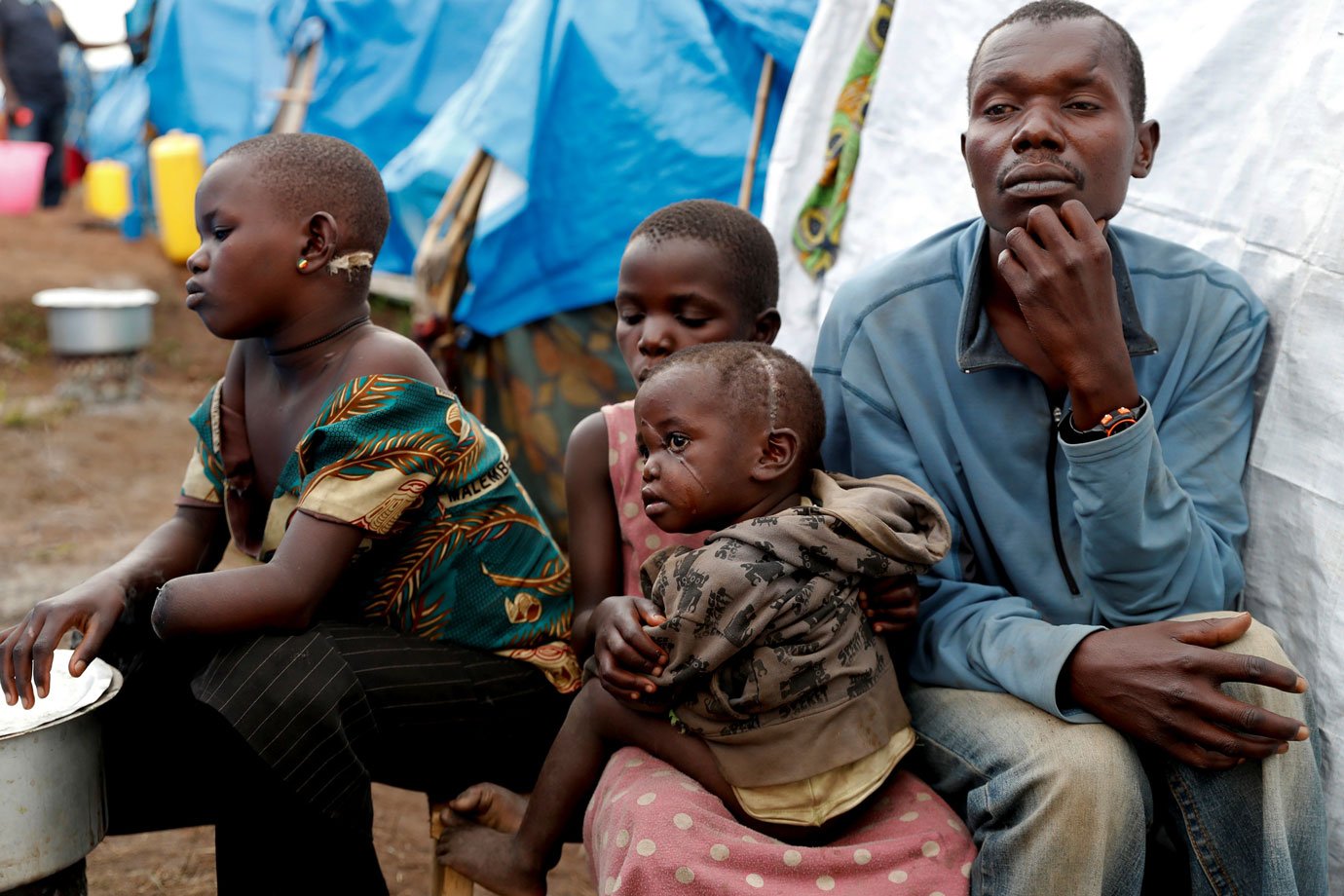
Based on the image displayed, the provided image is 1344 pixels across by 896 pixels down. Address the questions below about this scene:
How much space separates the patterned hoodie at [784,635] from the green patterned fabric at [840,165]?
1436 millimetres

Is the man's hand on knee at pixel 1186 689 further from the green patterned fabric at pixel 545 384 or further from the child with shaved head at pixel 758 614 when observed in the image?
the green patterned fabric at pixel 545 384

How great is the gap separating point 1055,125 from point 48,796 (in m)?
1.71

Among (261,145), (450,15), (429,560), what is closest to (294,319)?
(261,145)

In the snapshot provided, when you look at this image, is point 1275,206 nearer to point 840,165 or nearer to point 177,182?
point 840,165

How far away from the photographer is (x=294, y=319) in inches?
78.7

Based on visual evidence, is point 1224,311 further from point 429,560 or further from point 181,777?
point 181,777

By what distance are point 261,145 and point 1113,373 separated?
1.37 metres

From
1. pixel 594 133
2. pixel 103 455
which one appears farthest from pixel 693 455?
pixel 103 455

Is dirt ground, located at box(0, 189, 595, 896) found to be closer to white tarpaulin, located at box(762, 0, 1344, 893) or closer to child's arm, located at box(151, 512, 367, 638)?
child's arm, located at box(151, 512, 367, 638)

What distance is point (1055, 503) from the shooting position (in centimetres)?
184

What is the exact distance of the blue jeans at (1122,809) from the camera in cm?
152

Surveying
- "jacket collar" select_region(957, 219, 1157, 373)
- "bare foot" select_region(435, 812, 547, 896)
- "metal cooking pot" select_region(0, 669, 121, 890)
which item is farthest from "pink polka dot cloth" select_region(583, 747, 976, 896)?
"metal cooking pot" select_region(0, 669, 121, 890)

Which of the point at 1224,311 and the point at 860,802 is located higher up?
the point at 1224,311

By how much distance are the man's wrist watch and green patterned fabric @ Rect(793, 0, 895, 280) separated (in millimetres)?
1435
